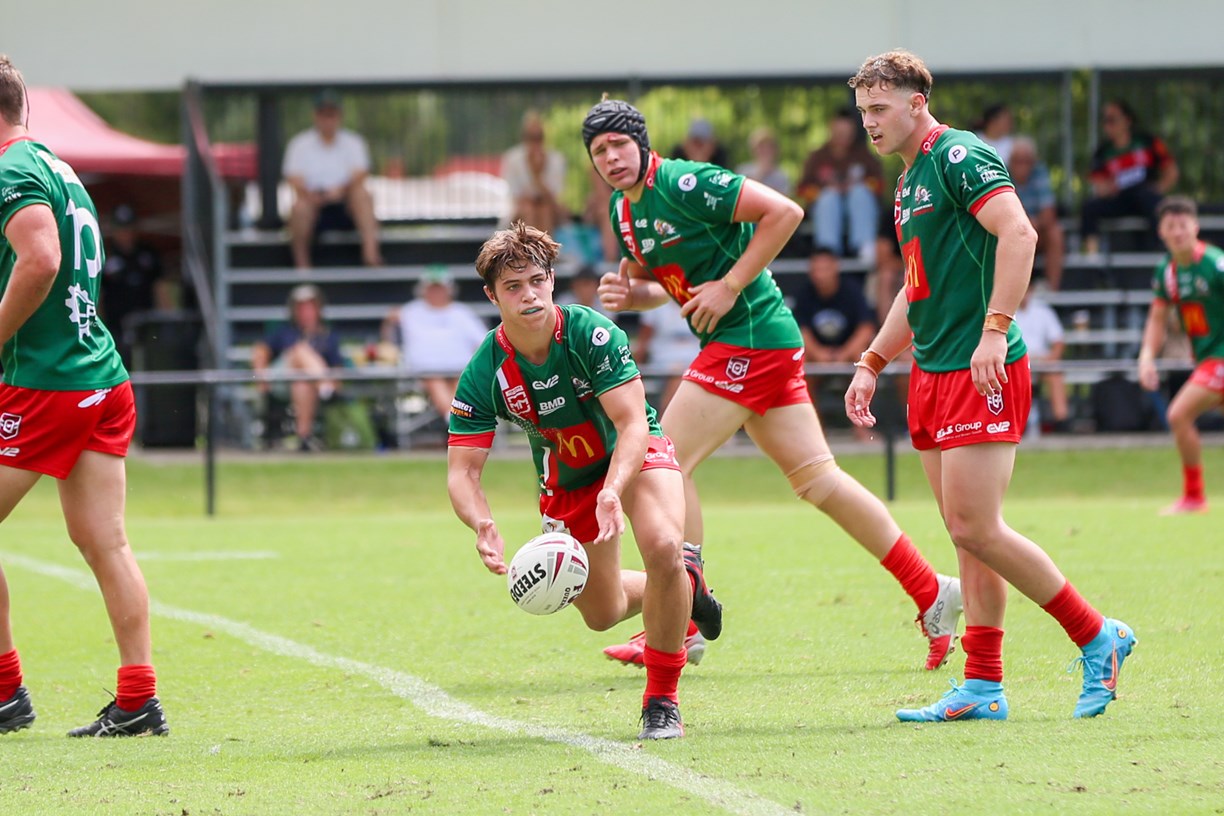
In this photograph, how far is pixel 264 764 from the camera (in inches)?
199

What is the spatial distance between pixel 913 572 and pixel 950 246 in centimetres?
193

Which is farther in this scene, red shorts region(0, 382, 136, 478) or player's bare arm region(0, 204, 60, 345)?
red shorts region(0, 382, 136, 478)

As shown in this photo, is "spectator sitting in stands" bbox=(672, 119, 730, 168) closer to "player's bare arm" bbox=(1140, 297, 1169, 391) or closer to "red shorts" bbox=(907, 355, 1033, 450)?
"player's bare arm" bbox=(1140, 297, 1169, 391)

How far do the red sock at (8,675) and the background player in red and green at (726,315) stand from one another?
2.44 meters

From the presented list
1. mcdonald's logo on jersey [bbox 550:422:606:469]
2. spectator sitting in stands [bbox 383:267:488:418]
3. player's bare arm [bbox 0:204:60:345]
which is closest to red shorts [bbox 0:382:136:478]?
player's bare arm [bbox 0:204:60:345]

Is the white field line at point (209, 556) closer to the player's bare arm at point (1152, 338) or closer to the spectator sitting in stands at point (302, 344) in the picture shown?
the spectator sitting in stands at point (302, 344)

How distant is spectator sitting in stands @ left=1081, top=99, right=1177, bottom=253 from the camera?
18.5 m

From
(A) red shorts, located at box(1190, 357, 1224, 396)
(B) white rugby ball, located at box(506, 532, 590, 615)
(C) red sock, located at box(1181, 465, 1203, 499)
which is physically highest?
(A) red shorts, located at box(1190, 357, 1224, 396)

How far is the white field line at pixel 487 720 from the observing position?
172 inches

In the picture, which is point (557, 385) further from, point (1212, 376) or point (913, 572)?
point (1212, 376)

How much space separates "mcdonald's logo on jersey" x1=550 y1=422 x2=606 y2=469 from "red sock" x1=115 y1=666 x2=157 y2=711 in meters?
1.70

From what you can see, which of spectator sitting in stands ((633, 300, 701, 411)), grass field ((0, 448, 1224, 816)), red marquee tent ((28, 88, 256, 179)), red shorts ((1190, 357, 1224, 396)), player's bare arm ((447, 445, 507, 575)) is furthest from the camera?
red marquee tent ((28, 88, 256, 179))

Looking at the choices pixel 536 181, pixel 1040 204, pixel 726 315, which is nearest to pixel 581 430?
pixel 726 315

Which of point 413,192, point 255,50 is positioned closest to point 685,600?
point 255,50
